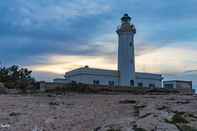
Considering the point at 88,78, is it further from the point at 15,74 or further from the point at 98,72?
A: the point at 15,74

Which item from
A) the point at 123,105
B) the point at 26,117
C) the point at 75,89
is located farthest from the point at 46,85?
the point at 26,117

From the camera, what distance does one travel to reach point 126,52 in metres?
58.6

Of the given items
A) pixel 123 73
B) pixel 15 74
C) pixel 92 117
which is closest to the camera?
pixel 92 117

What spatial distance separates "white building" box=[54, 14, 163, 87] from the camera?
2079 inches

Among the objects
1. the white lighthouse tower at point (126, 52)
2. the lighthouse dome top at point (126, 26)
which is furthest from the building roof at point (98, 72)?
the lighthouse dome top at point (126, 26)

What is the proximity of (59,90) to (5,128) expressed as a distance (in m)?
16.5

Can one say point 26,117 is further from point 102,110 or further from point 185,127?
point 185,127

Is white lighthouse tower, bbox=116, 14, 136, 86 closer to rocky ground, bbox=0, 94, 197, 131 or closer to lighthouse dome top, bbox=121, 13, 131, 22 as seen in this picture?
lighthouse dome top, bbox=121, 13, 131, 22

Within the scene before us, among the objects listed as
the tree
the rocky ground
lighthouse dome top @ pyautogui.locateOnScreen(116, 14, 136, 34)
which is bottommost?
the rocky ground

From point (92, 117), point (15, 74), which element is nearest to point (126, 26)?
point (15, 74)

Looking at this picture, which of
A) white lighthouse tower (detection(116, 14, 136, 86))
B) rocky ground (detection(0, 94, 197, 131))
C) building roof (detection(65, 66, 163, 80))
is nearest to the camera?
rocky ground (detection(0, 94, 197, 131))

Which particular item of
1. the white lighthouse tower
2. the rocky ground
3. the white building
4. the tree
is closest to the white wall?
the white building

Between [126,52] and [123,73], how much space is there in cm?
290

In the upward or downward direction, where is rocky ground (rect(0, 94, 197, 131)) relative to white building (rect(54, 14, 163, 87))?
downward
